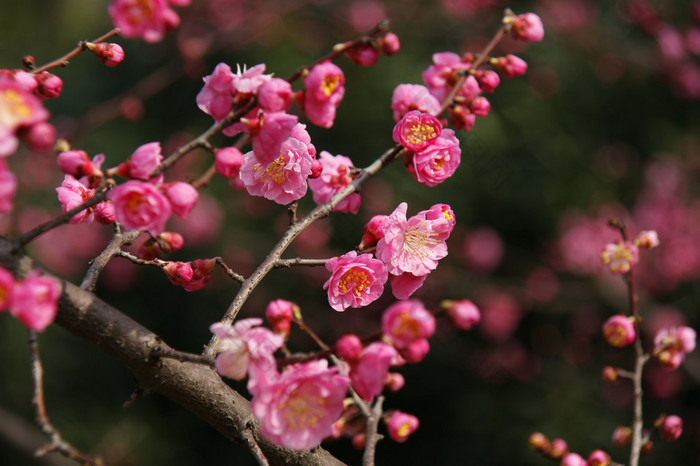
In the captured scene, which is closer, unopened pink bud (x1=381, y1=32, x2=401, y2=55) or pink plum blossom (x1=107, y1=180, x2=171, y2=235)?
pink plum blossom (x1=107, y1=180, x2=171, y2=235)

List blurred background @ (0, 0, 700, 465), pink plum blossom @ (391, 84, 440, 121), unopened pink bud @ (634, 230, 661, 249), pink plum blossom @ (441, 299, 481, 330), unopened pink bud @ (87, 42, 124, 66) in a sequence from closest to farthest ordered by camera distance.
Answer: pink plum blossom @ (441, 299, 481, 330)
unopened pink bud @ (87, 42, 124, 66)
pink plum blossom @ (391, 84, 440, 121)
unopened pink bud @ (634, 230, 661, 249)
blurred background @ (0, 0, 700, 465)

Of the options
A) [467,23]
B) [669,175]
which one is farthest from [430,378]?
[467,23]

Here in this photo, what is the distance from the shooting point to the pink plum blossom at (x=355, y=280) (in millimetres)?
896

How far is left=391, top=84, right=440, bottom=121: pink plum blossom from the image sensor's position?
1062mm

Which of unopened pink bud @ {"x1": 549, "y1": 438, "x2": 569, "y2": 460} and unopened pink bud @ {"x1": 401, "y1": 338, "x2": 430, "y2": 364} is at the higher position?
unopened pink bud @ {"x1": 401, "y1": 338, "x2": 430, "y2": 364}

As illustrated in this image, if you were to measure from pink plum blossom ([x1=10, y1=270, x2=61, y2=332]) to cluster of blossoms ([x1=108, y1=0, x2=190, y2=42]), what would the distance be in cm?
34

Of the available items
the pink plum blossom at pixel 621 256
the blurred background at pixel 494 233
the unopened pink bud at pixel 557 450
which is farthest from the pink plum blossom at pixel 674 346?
the blurred background at pixel 494 233

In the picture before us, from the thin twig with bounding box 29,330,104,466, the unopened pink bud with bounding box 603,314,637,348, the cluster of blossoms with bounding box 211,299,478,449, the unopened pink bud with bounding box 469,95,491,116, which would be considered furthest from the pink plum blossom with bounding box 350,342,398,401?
the unopened pink bud with bounding box 603,314,637,348

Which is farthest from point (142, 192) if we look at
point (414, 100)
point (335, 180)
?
point (414, 100)

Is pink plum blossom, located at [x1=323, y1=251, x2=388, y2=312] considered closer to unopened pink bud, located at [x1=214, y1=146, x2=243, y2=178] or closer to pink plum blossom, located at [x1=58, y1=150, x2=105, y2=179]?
unopened pink bud, located at [x1=214, y1=146, x2=243, y2=178]

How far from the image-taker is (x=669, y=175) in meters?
3.10

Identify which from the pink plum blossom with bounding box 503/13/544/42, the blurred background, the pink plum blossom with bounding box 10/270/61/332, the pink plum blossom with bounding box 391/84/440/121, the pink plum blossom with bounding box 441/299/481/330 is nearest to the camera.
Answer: the pink plum blossom with bounding box 10/270/61/332

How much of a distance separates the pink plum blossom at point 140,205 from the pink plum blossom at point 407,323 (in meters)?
0.29

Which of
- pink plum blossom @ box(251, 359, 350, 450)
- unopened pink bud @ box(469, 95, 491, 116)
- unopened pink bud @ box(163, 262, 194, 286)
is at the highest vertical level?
unopened pink bud @ box(469, 95, 491, 116)
